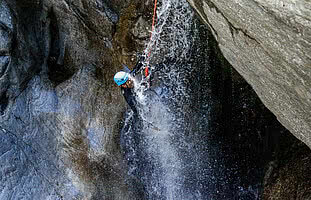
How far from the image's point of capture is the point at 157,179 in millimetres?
4559

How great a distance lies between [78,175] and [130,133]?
1163 mm

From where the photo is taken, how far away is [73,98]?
442cm

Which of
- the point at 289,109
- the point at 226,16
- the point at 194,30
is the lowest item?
the point at 289,109

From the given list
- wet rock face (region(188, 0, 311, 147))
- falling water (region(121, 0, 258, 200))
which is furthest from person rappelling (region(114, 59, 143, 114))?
wet rock face (region(188, 0, 311, 147))

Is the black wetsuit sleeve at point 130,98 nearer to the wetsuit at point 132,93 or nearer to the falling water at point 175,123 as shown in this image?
the wetsuit at point 132,93

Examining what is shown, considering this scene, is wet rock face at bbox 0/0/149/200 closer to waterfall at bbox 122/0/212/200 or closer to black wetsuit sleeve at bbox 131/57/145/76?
black wetsuit sleeve at bbox 131/57/145/76

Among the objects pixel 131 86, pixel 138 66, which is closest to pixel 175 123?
pixel 131 86

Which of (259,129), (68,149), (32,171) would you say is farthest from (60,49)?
(259,129)

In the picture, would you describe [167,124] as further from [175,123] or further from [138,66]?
[138,66]

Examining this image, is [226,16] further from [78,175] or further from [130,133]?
[78,175]

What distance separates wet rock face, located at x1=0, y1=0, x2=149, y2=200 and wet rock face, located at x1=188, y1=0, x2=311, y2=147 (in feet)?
6.03

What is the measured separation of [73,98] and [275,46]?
11.1 ft

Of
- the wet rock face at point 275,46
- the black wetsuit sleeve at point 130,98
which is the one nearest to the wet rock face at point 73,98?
the black wetsuit sleeve at point 130,98

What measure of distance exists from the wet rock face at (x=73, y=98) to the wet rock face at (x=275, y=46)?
6.03 feet
